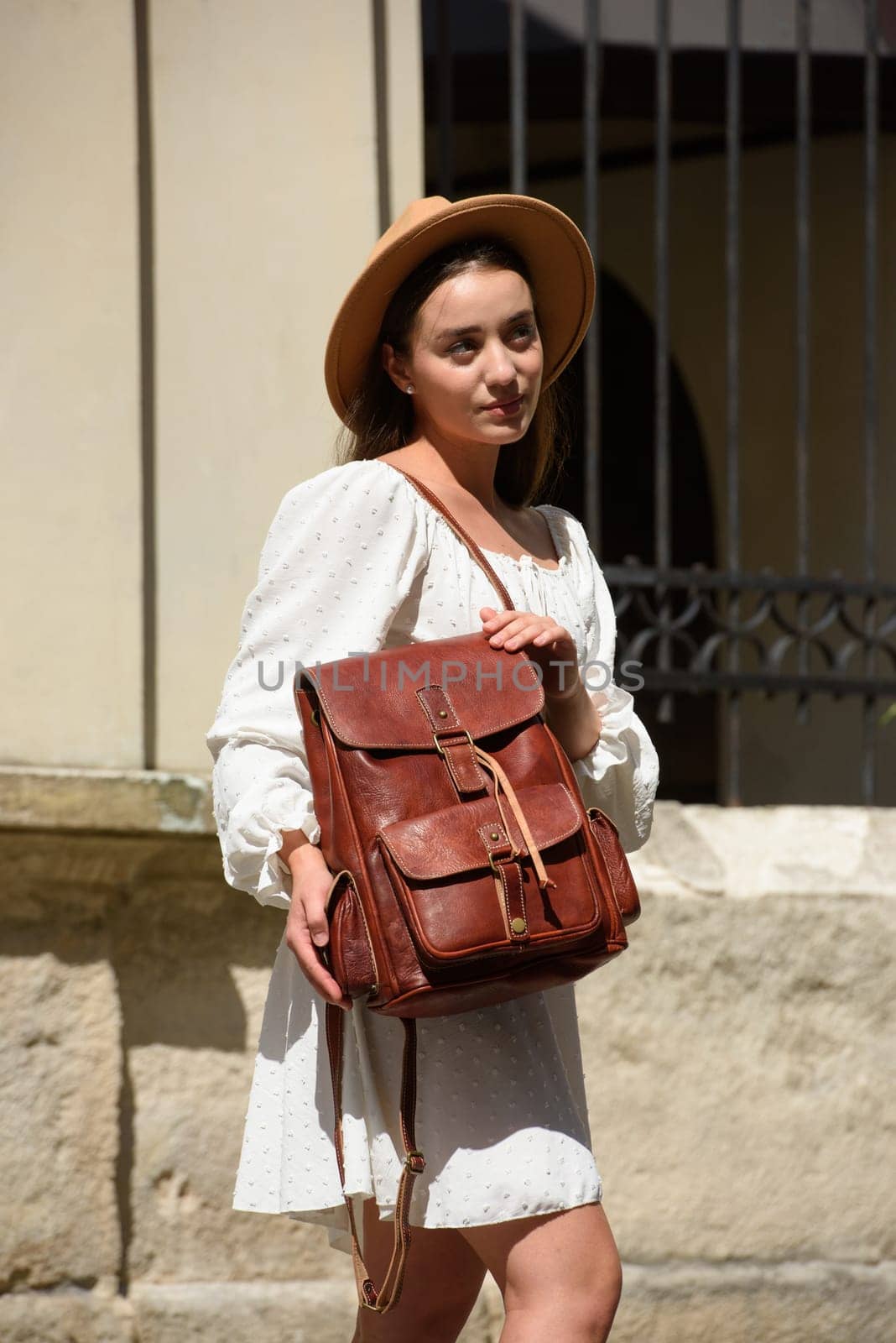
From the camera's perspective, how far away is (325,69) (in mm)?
3598

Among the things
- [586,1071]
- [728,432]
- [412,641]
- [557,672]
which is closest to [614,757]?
[557,672]

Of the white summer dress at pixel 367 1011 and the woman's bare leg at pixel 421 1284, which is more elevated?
the white summer dress at pixel 367 1011

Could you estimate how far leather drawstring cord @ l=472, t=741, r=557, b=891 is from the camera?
190cm

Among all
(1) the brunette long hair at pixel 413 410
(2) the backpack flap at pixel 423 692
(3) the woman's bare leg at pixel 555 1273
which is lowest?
(3) the woman's bare leg at pixel 555 1273

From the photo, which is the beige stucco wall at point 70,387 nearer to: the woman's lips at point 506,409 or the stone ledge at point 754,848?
the stone ledge at point 754,848

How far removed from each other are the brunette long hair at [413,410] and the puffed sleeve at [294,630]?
9.8 inches

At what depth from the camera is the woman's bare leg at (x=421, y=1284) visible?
2.19m

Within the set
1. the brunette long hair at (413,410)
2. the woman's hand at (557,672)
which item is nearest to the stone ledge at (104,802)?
the brunette long hair at (413,410)

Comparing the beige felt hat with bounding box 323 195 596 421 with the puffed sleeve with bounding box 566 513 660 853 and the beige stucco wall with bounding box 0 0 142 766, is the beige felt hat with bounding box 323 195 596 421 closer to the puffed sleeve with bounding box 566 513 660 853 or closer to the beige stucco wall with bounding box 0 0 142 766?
the puffed sleeve with bounding box 566 513 660 853

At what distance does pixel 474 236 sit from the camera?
7.97 ft

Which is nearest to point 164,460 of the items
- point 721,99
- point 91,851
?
point 91,851

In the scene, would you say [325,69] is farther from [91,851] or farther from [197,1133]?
[197,1133]

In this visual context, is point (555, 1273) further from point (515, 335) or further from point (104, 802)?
point (104, 802)

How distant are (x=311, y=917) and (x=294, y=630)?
43 centimetres
